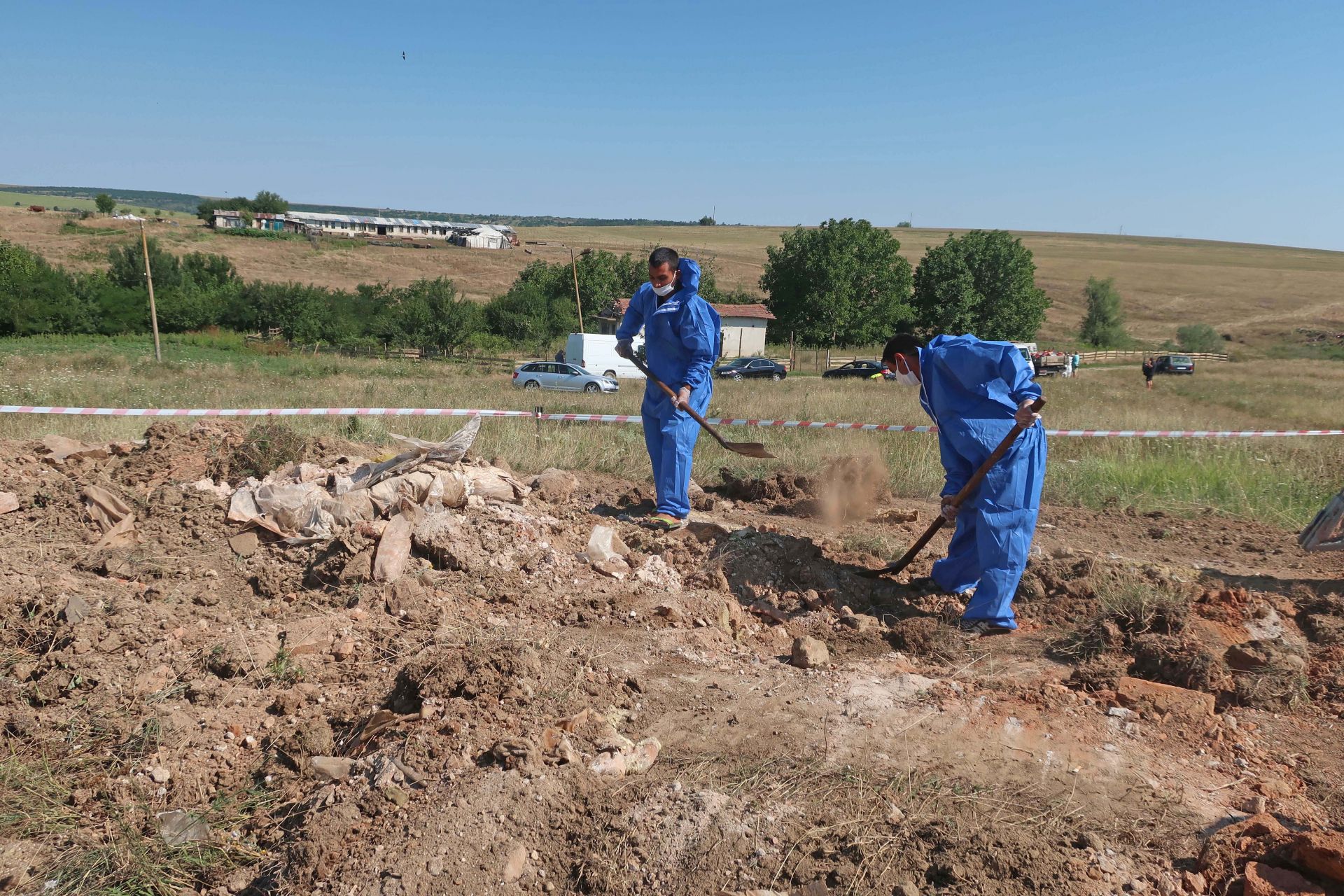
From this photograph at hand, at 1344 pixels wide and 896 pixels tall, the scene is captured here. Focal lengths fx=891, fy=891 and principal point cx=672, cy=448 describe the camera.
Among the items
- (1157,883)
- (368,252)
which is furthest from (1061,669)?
(368,252)

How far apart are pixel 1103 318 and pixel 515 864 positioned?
220 ft

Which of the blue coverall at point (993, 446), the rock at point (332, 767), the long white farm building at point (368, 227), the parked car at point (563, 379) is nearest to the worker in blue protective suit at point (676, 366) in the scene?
the blue coverall at point (993, 446)

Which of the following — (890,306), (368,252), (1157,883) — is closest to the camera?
(1157,883)

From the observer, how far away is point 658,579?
5.33m

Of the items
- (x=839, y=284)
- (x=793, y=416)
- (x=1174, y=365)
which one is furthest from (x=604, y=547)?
(x=839, y=284)

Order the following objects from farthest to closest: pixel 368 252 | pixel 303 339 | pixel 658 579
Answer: pixel 368 252 < pixel 303 339 < pixel 658 579

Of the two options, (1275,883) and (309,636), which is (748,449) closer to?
(309,636)

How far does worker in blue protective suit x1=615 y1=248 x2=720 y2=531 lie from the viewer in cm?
627

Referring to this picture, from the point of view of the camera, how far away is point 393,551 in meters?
4.94

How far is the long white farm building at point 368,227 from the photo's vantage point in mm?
102562

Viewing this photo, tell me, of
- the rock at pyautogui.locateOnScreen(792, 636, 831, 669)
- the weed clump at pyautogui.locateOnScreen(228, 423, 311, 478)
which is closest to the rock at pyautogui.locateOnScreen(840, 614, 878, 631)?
the rock at pyautogui.locateOnScreen(792, 636, 831, 669)

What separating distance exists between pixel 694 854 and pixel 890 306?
49510 millimetres

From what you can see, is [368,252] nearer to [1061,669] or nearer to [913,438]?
[913,438]

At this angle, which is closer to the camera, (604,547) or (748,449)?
(604,547)
